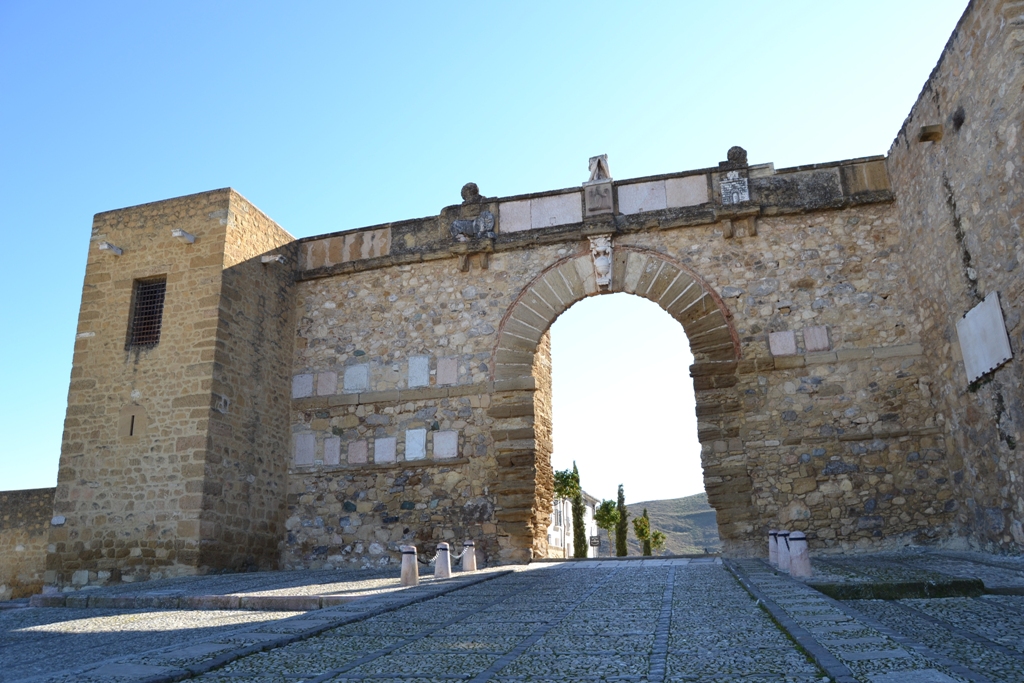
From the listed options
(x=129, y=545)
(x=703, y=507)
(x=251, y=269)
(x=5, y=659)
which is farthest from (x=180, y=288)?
(x=703, y=507)

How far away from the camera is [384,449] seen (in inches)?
409

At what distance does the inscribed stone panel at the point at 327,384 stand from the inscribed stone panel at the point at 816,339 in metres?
6.44

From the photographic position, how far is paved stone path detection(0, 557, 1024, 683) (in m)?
2.79

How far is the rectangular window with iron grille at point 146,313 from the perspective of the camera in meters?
10.0

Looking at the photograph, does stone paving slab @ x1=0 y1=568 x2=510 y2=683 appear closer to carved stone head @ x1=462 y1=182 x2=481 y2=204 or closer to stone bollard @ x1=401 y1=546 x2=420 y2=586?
stone bollard @ x1=401 y1=546 x2=420 y2=586

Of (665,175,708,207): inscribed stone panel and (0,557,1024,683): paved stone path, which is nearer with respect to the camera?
(0,557,1024,683): paved stone path

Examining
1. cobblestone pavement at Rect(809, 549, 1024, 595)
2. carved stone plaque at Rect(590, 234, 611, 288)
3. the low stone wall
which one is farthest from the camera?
the low stone wall

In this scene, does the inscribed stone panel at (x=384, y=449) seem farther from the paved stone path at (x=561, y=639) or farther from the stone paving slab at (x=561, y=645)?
the stone paving slab at (x=561, y=645)

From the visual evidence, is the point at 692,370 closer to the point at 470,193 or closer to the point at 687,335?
the point at 687,335

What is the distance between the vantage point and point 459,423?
1018cm

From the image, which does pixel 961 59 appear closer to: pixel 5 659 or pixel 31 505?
pixel 5 659

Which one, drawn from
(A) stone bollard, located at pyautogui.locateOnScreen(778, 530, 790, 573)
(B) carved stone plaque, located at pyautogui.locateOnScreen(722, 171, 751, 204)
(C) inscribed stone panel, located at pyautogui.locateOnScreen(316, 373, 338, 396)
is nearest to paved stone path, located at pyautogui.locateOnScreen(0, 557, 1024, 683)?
(A) stone bollard, located at pyautogui.locateOnScreen(778, 530, 790, 573)

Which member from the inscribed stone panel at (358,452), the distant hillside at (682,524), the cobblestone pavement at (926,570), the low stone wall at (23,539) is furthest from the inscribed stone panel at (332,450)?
the distant hillside at (682,524)

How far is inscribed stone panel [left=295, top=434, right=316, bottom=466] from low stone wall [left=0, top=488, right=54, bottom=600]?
4595 millimetres
